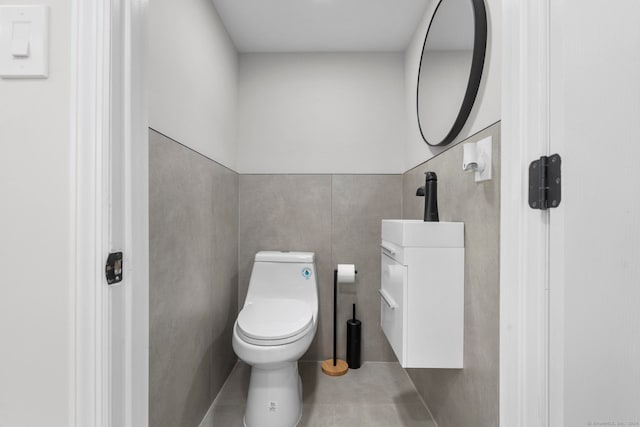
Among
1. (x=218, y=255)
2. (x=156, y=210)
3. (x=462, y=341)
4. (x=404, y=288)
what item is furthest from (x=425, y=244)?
(x=218, y=255)

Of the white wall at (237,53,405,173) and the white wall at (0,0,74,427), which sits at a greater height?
the white wall at (237,53,405,173)

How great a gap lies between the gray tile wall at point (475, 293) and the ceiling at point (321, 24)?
921mm

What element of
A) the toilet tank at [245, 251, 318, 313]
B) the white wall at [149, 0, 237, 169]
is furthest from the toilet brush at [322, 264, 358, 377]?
the white wall at [149, 0, 237, 169]

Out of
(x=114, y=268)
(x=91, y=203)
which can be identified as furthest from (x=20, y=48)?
(x=114, y=268)

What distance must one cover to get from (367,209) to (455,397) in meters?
1.15

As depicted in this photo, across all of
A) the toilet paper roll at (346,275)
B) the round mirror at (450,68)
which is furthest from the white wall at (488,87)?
the toilet paper roll at (346,275)

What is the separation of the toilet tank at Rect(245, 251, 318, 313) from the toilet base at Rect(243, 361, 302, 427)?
0.46 meters

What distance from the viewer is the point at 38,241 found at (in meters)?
0.48

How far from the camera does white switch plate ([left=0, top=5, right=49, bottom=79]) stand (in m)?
0.47

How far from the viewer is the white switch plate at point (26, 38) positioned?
0.47 metres

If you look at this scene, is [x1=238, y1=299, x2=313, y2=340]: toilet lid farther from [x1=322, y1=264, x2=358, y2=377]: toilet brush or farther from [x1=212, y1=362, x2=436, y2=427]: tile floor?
[x1=212, y1=362, x2=436, y2=427]: tile floor

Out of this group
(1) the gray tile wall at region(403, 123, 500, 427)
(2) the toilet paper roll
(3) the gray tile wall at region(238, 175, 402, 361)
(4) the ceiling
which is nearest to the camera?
(1) the gray tile wall at region(403, 123, 500, 427)

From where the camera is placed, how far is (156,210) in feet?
3.35

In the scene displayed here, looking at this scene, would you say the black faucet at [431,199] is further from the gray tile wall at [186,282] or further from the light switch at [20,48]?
the light switch at [20,48]
